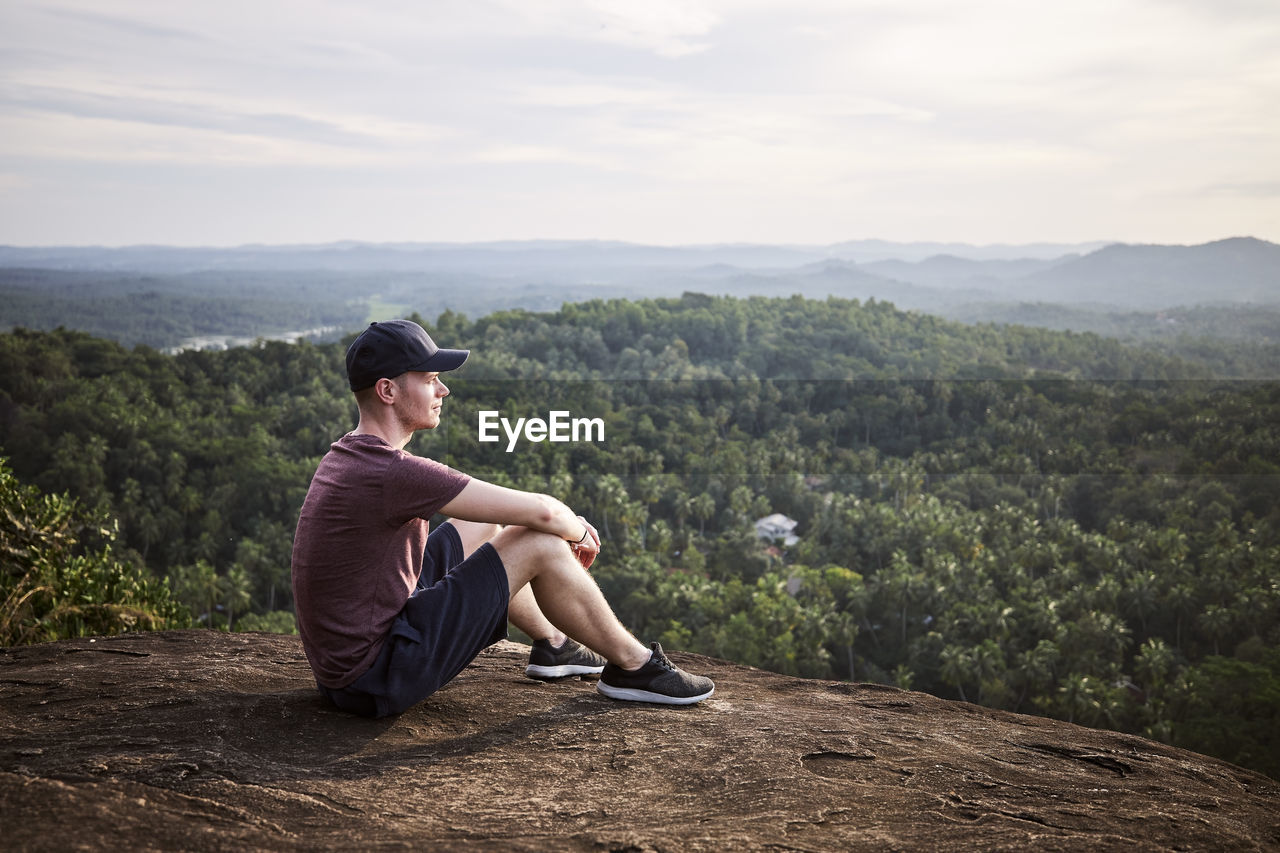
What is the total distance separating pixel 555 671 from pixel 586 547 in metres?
0.71

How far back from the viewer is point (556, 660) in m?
3.61

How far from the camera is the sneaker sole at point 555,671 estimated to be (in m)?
3.59

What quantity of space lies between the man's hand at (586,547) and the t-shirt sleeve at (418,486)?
1.73ft

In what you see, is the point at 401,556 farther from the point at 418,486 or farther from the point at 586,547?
the point at 586,547

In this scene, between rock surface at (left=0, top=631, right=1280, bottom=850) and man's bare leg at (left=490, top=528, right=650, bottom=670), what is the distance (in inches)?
9.1

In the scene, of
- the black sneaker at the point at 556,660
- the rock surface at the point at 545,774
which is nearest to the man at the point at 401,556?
the rock surface at the point at 545,774

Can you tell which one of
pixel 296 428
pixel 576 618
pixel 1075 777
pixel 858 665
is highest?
pixel 576 618

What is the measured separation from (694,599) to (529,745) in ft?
111

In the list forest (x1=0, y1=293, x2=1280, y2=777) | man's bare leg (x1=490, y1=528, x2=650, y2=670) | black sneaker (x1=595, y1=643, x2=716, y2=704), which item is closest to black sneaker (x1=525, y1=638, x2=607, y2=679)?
black sneaker (x1=595, y1=643, x2=716, y2=704)

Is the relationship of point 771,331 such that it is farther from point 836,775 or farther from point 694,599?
point 836,775

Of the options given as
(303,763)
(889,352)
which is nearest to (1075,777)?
(303,763)

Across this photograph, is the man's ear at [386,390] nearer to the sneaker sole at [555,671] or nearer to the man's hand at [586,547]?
the man's hand at [586,547]

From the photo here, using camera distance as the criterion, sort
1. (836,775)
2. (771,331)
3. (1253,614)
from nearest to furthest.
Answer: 1. (836,775)
2. (1253,614)
3. (771,331)

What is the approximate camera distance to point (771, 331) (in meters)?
91.1
